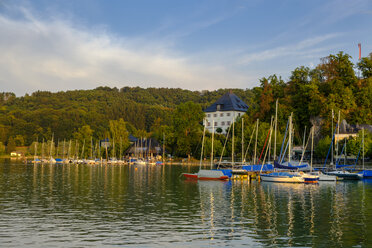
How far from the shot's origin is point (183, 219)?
28984 mm

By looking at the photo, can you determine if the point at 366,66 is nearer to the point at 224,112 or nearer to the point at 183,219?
the point at 224,112

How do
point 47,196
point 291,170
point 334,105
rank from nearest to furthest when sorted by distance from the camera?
point 47,196, point 291,170, point 334,105

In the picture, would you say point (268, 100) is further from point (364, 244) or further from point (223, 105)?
point (364, 244)

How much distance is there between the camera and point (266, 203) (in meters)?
38.2

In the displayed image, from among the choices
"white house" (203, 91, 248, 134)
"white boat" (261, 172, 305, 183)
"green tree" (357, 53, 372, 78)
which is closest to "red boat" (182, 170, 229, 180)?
"white boat" (261, 172, 305, 183)

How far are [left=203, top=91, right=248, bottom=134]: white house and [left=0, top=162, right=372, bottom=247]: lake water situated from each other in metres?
109

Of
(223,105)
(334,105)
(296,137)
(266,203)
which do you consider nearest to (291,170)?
(266,203)

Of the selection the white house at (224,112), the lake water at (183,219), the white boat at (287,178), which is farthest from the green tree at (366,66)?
the lake water at (183,219)

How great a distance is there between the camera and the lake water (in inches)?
874

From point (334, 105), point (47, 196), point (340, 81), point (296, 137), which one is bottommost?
point (47, 196)

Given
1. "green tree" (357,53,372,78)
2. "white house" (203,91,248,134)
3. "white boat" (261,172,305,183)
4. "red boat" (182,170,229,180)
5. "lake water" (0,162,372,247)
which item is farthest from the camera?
"white house" (203,91,248,134)

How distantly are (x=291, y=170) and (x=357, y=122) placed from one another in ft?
139

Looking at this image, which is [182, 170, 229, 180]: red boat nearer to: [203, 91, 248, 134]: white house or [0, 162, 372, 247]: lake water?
[0, 162, 372, 247]: lake water

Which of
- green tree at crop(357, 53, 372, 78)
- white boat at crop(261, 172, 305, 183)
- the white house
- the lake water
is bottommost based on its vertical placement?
the lake water
